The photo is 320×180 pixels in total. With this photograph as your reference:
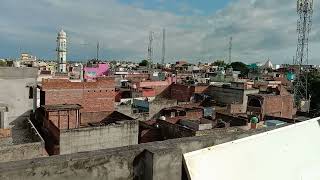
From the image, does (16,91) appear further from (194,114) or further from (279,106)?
(279,106)

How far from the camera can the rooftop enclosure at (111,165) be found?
386cm

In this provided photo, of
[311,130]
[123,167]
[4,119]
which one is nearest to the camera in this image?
[123,167]

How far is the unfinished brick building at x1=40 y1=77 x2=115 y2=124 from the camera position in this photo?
Answer: 2250cm

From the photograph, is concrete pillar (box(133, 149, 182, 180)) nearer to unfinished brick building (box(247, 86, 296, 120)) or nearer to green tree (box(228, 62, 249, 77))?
unfinished brick building (box(247, 86, 296, 120))

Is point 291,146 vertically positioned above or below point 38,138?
above

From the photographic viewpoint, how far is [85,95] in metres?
24.7

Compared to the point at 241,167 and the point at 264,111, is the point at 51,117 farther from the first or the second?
the point at 264,111

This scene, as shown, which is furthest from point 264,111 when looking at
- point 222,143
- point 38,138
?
point 222,143

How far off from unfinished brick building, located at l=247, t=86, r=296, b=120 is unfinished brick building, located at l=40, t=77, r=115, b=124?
41.7ft

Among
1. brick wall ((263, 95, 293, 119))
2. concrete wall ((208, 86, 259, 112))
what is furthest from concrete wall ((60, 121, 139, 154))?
brick wall ((263, 95, 293, 119))

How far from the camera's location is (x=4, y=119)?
18234 mm

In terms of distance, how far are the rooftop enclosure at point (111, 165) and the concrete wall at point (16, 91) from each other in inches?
673

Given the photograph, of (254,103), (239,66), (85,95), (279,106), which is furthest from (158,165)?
(239,66)

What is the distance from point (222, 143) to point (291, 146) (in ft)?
5.53
